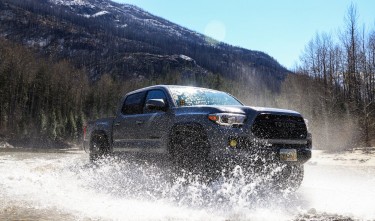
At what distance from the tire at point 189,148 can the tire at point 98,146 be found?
2.70 m

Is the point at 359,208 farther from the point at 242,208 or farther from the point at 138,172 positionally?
the point at 138,172

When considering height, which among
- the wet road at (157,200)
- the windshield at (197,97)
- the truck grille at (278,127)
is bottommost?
the wet road at (157,200)

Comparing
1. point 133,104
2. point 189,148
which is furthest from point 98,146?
point 189,148

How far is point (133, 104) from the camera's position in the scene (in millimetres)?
8188

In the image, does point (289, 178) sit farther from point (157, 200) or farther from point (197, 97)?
point (157, 200)

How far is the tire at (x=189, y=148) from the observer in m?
5.83

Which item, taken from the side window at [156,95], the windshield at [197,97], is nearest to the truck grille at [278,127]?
the windshield at [197,97]

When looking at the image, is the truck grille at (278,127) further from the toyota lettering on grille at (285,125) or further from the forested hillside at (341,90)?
the forested hillside at (341,90)

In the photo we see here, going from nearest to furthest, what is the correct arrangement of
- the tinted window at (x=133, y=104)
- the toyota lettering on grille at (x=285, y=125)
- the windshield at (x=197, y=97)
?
the toyota lettering on grille at (x=285, y=125) → the windshield at (x=197, y=97) → the tinted window at (x=133, y=104)

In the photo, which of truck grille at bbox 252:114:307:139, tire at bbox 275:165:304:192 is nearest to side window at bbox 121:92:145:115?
truck grille at bbox 252:114:307:139

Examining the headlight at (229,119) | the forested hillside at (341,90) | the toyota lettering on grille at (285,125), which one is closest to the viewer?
the headlight at (229,119)

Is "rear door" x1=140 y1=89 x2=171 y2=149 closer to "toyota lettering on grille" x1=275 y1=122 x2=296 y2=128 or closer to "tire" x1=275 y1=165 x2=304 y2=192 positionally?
"toyota lettering on grille" x1=275 y1=122 x2=296 y2=128

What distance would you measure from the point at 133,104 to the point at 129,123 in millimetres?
514

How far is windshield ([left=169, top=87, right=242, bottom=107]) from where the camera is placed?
277 inches
